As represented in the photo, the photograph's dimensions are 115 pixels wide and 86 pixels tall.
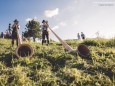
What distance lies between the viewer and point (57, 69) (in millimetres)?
12047

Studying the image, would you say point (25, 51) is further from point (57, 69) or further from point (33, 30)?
point (33, 30)

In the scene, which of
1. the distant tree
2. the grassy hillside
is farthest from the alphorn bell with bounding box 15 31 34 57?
the distant tree

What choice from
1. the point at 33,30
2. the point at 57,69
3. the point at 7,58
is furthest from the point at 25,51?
the point at 33,30

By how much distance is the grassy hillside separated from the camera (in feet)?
34.9

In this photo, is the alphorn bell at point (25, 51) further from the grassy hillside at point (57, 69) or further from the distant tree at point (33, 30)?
the distant tree at point (33, 30)

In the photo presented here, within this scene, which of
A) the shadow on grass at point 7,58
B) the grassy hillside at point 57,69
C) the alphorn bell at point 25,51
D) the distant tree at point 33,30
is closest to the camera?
the grassy hillside at point 57,69

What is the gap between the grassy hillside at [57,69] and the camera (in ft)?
34.9

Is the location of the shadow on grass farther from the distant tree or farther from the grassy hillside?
the distant tree

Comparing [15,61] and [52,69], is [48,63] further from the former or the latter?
[15,61]

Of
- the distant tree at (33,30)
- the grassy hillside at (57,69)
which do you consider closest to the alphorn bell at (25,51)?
the grassy hillside at (57,69)

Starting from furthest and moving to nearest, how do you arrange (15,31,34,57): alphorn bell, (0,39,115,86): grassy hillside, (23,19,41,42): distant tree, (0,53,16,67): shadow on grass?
(23,19,41,42): distant tree
(15,31,34,57): alphorn bell
(0,53,16,67): shadow on grass
(0,39,115,86): grassy hillside

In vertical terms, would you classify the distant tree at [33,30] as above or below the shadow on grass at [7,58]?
above

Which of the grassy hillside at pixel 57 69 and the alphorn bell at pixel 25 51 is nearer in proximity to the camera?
the grassy hillside at pixel 57 69

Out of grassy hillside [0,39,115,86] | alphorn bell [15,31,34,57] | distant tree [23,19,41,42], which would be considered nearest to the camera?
grassy hillside [0,39,115,86]
